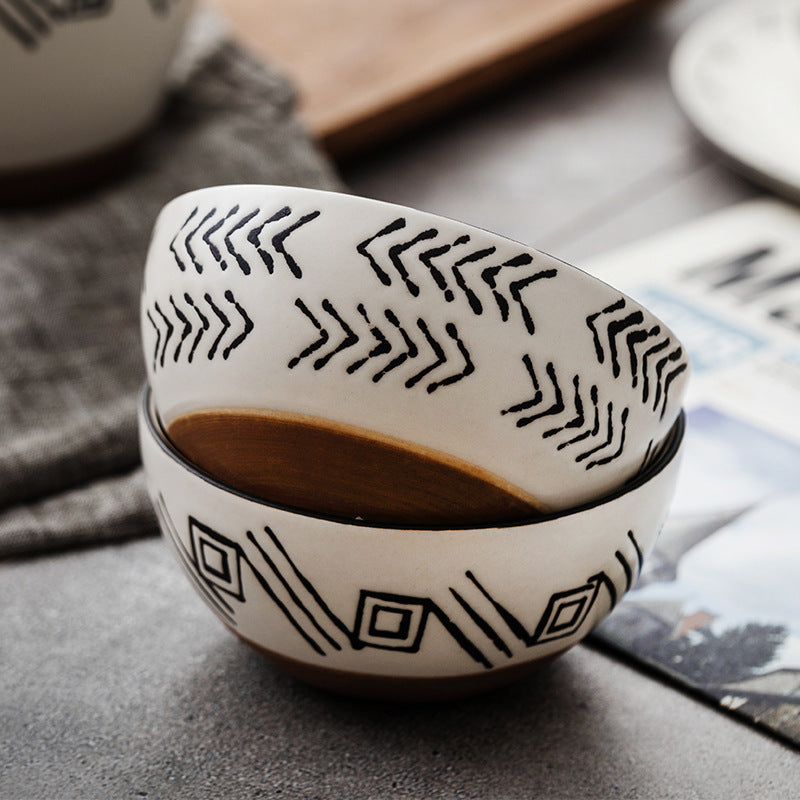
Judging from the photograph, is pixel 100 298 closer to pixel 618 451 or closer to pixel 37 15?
pixel 37 15

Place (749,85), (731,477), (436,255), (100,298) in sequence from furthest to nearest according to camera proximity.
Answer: (749,85) → (100,298) → (731,477) → (436,255)

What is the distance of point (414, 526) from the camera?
300 millimetres

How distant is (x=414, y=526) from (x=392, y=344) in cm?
5

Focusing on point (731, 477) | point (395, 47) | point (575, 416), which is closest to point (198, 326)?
point (575, 416)

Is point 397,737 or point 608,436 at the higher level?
point 608,436

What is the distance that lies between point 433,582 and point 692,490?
0.69 ft

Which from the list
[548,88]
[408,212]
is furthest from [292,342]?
[548,88]

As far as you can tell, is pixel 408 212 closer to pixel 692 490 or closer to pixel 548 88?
pixel 692 490

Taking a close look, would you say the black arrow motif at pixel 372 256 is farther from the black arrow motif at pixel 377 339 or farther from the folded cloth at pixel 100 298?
the folded cloth at pixel 100 298

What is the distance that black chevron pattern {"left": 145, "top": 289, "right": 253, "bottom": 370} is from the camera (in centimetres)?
29

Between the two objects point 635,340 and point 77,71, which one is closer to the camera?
point 635,340

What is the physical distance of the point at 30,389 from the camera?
0.54 metres

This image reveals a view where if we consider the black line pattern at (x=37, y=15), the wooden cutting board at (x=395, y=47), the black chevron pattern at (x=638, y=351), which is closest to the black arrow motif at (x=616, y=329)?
the black chevron pattern at (x=638, y=351)

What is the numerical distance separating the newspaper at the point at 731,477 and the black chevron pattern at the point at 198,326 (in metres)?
0.19
